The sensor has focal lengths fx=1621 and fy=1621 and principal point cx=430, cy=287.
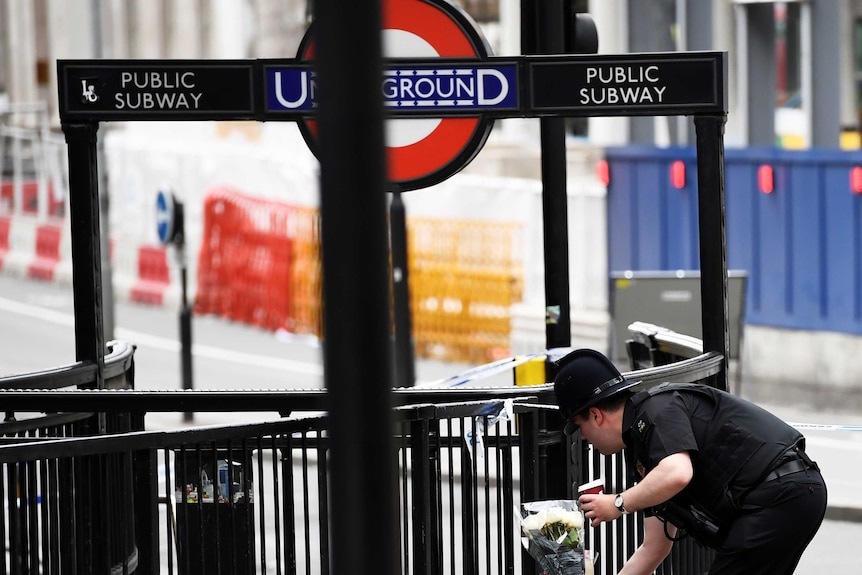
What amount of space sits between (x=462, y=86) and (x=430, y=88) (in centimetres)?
13

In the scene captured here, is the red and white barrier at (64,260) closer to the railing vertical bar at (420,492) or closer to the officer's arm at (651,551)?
the railing vertical bar at (420,492)

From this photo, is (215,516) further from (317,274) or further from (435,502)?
(317,274)

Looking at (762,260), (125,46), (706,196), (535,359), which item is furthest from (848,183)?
(125,46)

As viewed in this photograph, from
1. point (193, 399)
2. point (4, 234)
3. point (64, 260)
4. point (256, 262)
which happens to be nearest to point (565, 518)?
point (193, 399)

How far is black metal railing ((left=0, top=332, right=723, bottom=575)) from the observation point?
5.65 m

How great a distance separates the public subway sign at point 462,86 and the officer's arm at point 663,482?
2.00m

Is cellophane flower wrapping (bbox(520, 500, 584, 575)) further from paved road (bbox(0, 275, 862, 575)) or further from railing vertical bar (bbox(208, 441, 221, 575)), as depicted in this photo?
paved road (bbox(0, 275, 862, 575))

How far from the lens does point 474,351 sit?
18.3 metres

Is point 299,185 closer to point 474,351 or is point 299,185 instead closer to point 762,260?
point 474,351

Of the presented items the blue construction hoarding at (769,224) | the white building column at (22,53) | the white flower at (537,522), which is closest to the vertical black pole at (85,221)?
the white flower at (537,522)

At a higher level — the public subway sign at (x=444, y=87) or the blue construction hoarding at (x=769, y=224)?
the public subway sign at (x=444, y=87)

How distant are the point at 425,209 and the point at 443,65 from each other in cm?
1281

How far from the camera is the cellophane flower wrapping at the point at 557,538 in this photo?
5262mm

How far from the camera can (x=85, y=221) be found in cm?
703
